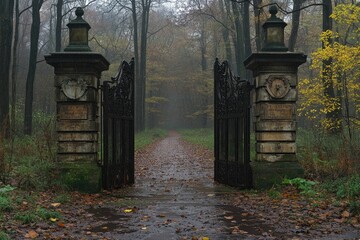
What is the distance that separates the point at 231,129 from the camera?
9.70m

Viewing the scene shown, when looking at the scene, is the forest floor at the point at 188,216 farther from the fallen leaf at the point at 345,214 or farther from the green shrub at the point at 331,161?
the green shrub at the point at 331,161

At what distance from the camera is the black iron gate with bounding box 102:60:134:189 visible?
8.67 m

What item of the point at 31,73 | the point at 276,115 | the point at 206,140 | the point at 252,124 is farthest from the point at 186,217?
the point at 206,140

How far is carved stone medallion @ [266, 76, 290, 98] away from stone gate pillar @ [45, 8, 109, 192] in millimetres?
3703

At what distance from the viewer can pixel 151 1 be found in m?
33.2

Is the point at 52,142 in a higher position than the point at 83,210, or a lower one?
higher

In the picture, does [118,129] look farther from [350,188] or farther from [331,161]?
[350,188]

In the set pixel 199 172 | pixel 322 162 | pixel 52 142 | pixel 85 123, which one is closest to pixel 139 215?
pixel 85 123

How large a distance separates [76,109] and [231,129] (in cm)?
369

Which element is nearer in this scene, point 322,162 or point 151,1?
point 322,162

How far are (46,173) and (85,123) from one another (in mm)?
1321

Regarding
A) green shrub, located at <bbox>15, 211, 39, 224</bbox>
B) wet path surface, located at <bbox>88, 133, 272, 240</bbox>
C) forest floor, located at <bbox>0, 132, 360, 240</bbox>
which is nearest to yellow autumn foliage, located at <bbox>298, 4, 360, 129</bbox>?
wet path surface, located at <bbox>88, 133, 272, 240</bbox>

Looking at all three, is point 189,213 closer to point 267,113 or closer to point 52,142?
point 267,113

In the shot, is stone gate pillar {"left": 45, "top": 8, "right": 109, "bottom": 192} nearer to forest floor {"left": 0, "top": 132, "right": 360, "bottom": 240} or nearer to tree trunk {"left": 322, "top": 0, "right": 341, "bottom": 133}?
forest floor {"left": 0, "top": 132, "right": 360, "bottom": 240}
